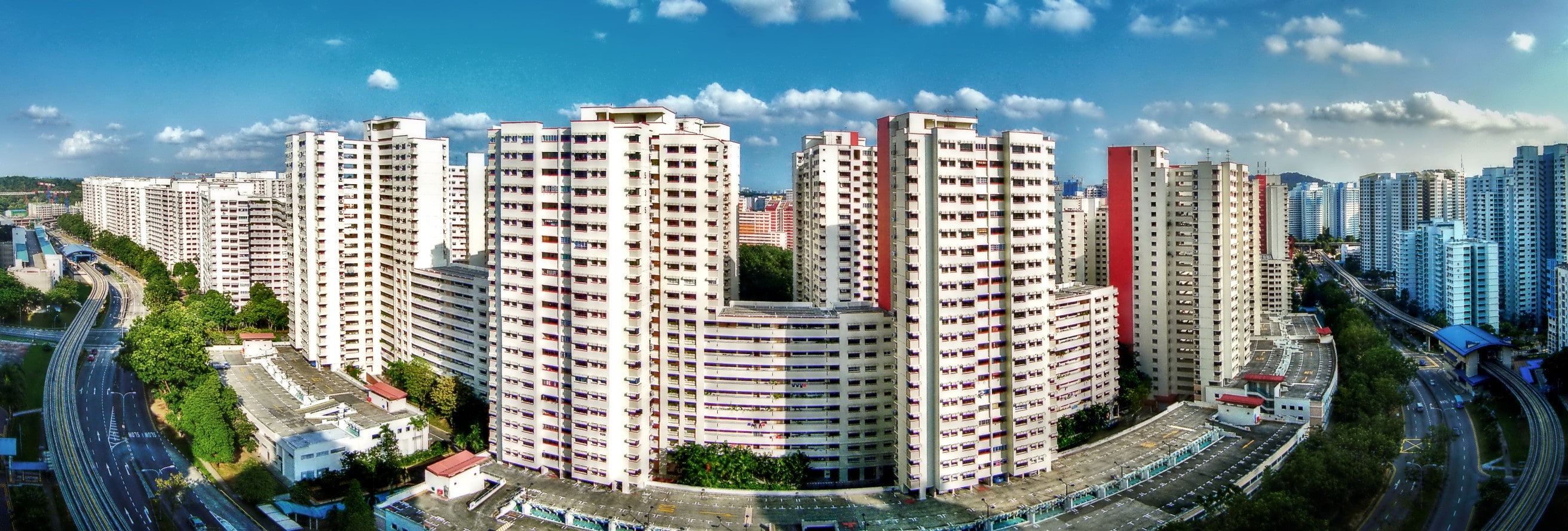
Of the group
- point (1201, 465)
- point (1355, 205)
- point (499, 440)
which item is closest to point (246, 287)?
point (499, 440)

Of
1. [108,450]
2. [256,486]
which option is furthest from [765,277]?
[256,486]

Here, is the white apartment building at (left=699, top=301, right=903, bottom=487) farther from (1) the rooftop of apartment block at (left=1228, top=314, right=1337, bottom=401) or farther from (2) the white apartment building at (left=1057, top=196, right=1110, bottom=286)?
(2) the white apartment building at (left=1057, top=196, right=1110, bottom=286)

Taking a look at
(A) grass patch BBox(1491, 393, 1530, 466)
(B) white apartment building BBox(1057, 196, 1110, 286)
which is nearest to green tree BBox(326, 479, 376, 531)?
(B) white apartment building BBox(1057, 196, 1110, 286)

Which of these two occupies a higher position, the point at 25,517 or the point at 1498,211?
the point at 1498,211

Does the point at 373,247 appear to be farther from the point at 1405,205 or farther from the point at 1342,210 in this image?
the point at 1342,210

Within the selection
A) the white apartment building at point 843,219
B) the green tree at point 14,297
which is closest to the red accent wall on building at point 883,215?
the white apartment building at point 843,219

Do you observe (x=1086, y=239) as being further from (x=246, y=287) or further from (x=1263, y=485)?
(x=246, y=287)

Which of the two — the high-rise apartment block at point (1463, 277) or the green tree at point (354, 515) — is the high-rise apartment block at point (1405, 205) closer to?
the high-rise apartment block at point (1463, 277)
